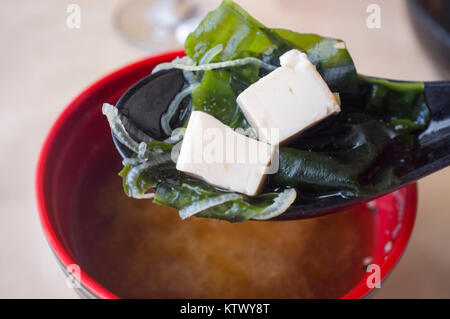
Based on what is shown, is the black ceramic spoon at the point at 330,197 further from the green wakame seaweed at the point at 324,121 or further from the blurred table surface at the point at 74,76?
the blurred table surface at the point at 74,76

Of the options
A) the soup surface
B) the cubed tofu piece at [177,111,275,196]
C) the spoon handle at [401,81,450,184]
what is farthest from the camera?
the soup surface

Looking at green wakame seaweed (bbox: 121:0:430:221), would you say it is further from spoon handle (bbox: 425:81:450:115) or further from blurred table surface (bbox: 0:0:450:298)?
blurred table surface (bbox: 0:0:450:298)

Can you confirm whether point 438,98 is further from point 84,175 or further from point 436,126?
point 84,175

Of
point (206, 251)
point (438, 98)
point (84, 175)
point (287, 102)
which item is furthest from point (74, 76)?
point (438, 98)

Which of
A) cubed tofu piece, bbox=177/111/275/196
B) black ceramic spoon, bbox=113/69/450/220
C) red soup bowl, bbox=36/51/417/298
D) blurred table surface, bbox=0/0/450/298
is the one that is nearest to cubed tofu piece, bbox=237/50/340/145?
cubed tofu piece, bbox=177/111/275/196

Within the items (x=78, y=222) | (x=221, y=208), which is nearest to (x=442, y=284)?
(x=221, y=208)

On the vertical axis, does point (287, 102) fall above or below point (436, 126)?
above
